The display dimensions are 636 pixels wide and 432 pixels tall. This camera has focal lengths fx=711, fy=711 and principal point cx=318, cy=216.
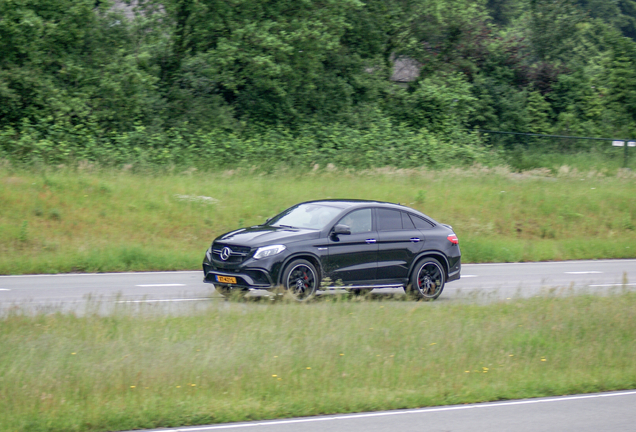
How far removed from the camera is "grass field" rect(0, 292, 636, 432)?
6.38 m

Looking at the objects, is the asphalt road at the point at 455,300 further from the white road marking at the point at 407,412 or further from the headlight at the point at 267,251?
the headlight at the point at 267,251

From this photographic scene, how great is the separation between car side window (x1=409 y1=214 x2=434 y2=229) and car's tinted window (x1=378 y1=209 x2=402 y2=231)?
0.31m

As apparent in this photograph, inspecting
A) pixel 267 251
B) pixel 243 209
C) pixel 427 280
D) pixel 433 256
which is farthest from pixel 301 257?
pixel 243 209

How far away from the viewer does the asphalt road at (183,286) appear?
1138 centimetres

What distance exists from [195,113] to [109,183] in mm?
8816

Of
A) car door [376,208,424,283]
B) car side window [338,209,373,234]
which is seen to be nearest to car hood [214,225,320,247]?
car side window [338,209,373,234]

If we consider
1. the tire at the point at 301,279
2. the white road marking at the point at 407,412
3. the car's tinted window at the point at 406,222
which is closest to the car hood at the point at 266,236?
the tire at the point at 301,279

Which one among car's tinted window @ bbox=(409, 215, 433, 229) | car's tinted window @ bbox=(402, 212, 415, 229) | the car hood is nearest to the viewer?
the car hood

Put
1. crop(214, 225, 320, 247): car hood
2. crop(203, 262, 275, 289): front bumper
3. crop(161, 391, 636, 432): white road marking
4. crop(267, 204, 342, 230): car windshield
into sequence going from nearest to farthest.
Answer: crop(161, 391, 636, 432): white road marking < crop(203, 262, 275, 289): front bumper < crop(214, 225, 320, 247): car hood < crop(267, 204, 342, 230): car windshield

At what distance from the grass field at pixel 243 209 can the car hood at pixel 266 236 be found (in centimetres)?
488

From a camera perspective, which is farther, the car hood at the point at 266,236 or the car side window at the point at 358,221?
the car side window at the point at 358,221

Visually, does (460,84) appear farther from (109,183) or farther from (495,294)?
(495,294)

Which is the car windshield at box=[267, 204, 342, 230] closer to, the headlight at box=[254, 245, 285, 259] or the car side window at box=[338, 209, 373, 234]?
the car side window at box=[338, 209, 373, 234]

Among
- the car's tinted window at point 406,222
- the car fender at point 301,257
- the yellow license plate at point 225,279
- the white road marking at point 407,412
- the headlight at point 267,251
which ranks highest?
the car's tinted window at point 406,222
